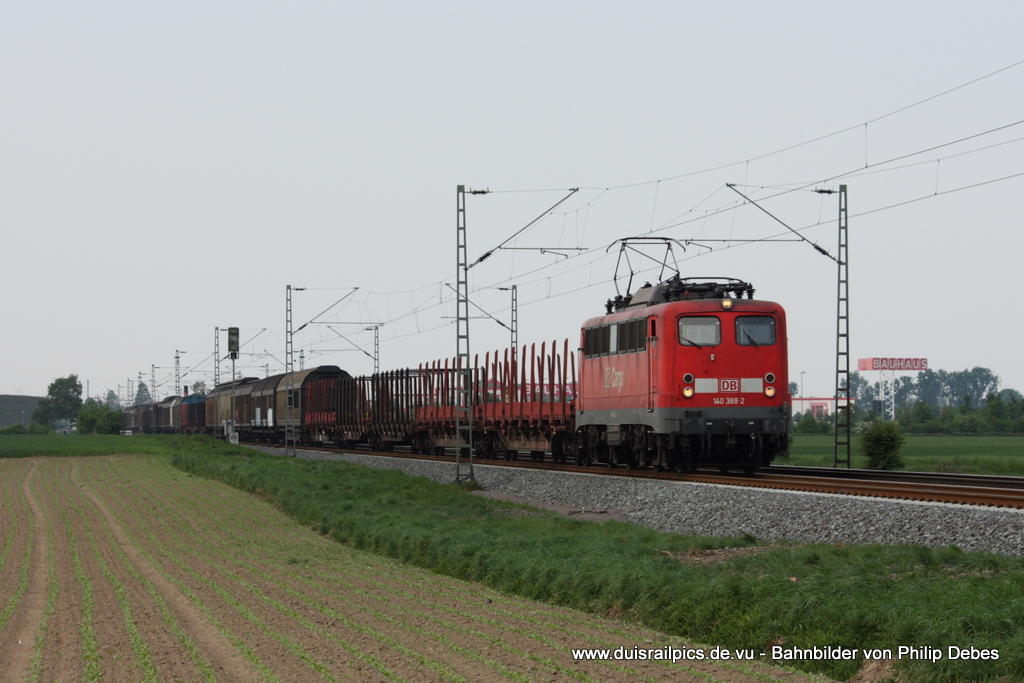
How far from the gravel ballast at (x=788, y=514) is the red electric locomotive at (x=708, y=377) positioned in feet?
5.73

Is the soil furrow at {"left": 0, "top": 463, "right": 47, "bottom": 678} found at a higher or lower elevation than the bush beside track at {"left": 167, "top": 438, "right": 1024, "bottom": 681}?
lower

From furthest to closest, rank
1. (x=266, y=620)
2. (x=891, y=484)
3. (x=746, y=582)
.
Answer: (x=891, y=484) < (x=266, y=620) < (x=746, y=582)

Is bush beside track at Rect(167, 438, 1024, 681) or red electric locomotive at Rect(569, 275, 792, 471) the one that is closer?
bush beside track at Rect(167, 438, 1024, 681)

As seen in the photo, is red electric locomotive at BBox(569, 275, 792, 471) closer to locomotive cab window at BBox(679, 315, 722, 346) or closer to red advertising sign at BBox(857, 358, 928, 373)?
locomotive cab window at BBox(679, 315, 722, 346)

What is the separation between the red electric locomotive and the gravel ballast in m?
1.75

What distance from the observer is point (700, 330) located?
2484 centimetres

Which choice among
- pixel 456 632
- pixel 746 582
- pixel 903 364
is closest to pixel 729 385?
pixel 746 582

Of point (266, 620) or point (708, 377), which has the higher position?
point (708, 377)

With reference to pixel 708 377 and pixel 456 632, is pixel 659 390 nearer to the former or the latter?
pixel 708 377

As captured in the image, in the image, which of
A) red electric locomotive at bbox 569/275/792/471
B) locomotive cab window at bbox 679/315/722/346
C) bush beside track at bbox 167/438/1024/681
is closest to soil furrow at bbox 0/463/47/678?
bush beside track at bbox 167/438/1024/681

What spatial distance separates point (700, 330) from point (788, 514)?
8.39 meters

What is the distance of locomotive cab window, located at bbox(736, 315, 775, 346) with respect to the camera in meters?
25.0

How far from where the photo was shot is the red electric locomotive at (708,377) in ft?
80.3

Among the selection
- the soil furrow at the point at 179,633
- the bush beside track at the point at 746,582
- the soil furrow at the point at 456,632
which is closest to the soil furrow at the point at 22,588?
the soil furrow at the point at 179,633
